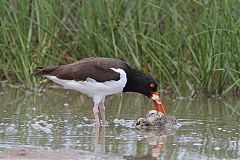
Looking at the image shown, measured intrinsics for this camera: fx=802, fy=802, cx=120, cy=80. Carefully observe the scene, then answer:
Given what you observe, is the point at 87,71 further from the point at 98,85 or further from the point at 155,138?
the point at 155,138

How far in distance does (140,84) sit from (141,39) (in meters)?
1.97

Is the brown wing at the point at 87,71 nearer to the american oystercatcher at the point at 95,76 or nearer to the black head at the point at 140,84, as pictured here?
Result: the american oystercatcher at the point at 95,76

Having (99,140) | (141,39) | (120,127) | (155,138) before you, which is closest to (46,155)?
(99,140)

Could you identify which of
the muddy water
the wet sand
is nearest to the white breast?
the muddy water

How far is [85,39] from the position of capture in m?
12.5

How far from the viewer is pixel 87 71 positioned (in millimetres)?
9781

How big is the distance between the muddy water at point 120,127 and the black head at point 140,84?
1.11 feet

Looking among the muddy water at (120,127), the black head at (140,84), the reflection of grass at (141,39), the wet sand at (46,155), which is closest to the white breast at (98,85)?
the black head at (140,84)

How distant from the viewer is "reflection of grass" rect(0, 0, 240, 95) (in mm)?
11625

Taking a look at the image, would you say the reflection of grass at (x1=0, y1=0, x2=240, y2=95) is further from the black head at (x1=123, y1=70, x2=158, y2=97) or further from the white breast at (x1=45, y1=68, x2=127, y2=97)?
the white breast at (x1=45, y1=68, x2=127, y2=97)

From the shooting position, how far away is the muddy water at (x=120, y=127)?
776cm

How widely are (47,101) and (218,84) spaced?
8.38 ft

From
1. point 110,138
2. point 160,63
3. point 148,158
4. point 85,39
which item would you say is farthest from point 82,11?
point 148,158

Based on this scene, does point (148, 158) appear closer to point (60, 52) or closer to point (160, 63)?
point (160, 63)
